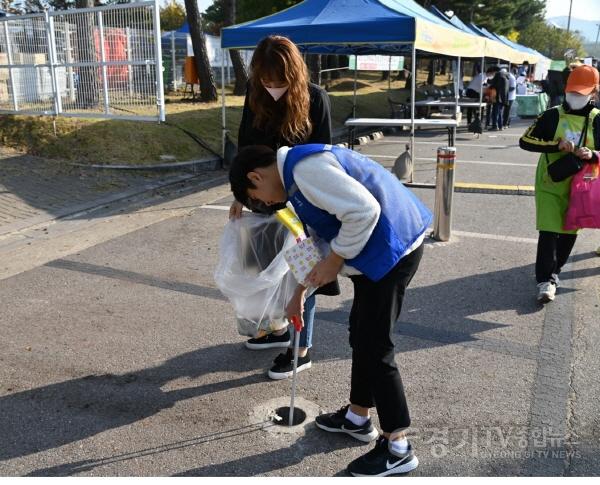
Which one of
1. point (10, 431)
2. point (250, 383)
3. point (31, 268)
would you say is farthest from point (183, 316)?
point (31, 268)

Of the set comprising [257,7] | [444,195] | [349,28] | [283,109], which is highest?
[257,7]

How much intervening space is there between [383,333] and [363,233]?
553 millimetres

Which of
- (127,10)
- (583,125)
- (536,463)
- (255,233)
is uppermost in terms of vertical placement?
(127,10)

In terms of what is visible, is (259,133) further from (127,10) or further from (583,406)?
(127,10)

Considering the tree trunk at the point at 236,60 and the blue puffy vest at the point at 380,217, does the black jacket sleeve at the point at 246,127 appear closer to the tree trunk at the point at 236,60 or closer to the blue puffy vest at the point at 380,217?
the blue puffy vest at the point at 380,217

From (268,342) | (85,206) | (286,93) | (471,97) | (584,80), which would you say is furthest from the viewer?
(471,97)

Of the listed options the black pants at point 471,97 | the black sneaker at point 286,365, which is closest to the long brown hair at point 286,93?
the black sneaker at point 286,365

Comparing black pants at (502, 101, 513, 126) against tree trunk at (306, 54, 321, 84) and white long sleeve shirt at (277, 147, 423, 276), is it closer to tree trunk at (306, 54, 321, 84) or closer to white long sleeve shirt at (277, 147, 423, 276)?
tree trunk at (306, 54, 321, 84)

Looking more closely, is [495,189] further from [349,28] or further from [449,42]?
[449,42]

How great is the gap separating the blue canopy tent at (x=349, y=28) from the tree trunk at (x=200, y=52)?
15.8 feet

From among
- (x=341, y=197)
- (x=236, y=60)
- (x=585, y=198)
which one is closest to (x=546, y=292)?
(x=585, y=198)

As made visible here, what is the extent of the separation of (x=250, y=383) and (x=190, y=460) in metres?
0.74

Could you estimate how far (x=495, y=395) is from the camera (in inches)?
126

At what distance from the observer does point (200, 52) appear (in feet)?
47.6
